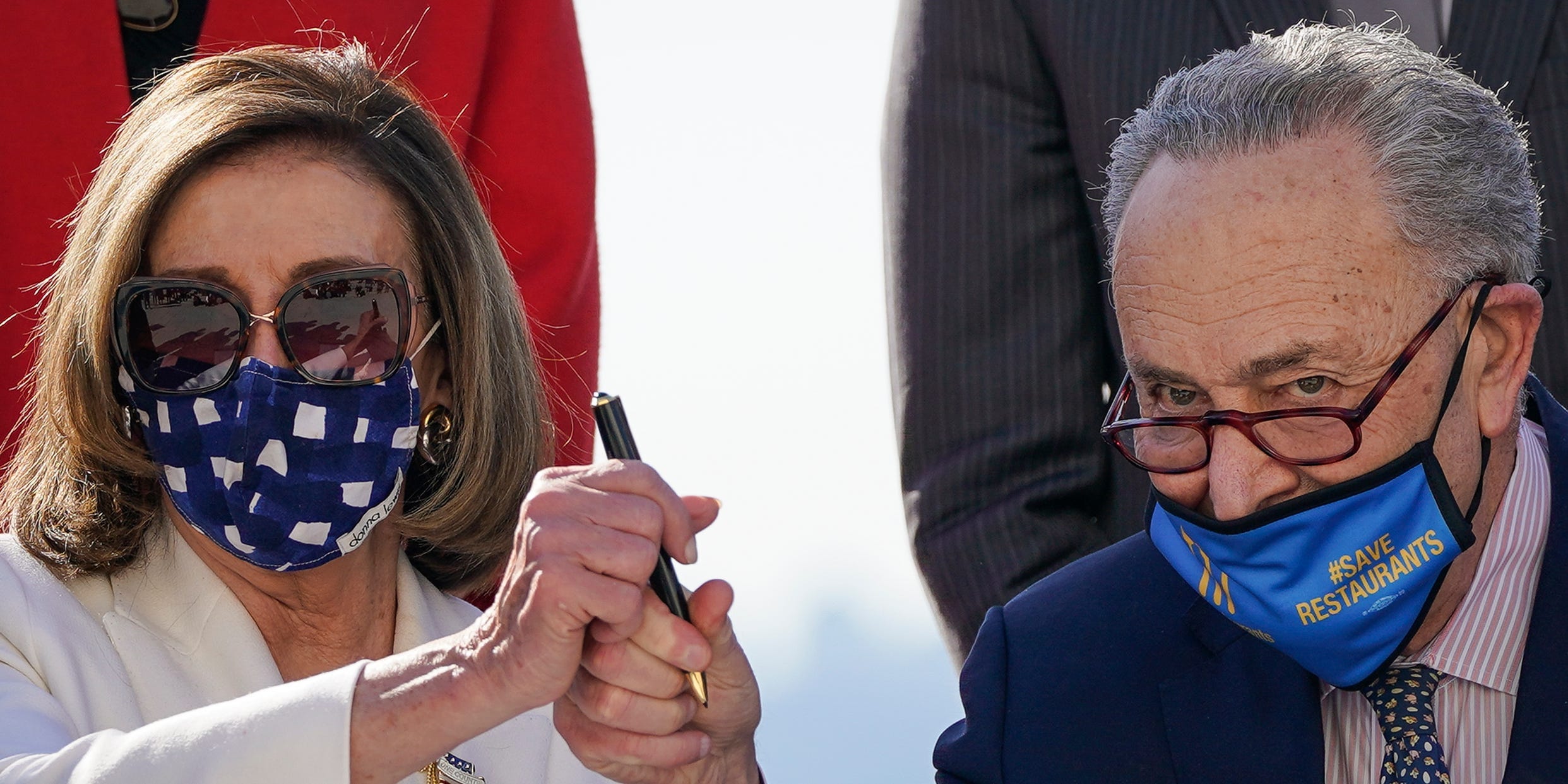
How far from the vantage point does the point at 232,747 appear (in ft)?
7.46

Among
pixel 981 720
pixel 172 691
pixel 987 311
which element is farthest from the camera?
pixel 987 311

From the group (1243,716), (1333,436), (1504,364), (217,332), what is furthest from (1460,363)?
(217,332)

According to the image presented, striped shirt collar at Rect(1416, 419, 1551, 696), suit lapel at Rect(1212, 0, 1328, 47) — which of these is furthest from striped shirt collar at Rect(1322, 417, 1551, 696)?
suit lapel at Rect(1212, 0, 1328, 47)

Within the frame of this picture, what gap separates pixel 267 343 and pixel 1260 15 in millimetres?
1933

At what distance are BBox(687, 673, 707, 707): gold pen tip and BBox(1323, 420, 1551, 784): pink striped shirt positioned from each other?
1.05 meters

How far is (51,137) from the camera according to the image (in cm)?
364

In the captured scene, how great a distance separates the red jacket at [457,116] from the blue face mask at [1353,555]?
64.5 inches

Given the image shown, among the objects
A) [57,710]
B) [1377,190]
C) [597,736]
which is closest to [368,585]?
[57,710]

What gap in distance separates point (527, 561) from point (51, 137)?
188 centimetres

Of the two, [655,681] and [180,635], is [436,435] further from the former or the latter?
[655,681]

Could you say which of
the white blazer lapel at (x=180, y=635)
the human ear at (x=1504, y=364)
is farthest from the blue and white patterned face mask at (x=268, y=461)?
the human ear at (x=1504, y=364)

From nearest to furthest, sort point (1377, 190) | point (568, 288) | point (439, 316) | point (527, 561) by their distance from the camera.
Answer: point (527, 561), point (1377, 190), point (439, 316), point (568, 288)

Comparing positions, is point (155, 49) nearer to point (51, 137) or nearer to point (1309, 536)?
point (51, 137)

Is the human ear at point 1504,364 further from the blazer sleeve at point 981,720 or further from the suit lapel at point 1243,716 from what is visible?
the blazer sleeve at point 981,720
